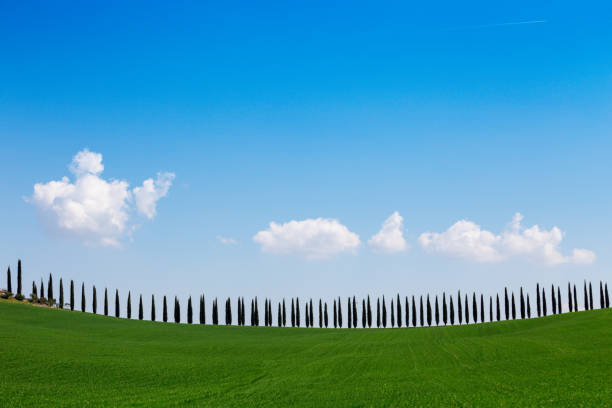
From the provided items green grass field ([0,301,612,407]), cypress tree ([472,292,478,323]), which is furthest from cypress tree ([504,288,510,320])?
green grass field ([0,301,612,407])

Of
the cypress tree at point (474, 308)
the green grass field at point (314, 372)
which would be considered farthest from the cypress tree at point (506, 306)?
the green grass field at point (314, 372)

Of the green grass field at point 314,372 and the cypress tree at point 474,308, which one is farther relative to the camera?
the cypress tree at point 474,308

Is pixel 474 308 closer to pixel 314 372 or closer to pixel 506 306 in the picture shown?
pixel 506 306

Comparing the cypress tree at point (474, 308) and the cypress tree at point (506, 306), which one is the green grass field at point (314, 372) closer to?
the cypress tree at point (474, 308)

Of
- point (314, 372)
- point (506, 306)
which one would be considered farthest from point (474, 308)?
point (314, 372)

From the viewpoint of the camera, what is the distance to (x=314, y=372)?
96.8ft

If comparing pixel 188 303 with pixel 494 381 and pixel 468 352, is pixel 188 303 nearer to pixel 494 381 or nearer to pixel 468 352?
pixel 468 352

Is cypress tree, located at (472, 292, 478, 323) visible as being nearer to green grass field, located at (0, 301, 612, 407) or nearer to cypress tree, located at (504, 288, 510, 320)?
cypress tree, located at (504, 288, 510, 320)

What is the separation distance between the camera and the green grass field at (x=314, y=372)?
2197 centimetres

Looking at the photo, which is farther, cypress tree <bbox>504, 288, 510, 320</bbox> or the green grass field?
cypress tree <bbox>504, 288, 510, 320</bbox>

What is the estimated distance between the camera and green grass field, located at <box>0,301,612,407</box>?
2197cm

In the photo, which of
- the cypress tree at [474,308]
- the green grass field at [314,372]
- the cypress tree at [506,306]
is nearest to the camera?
the green grass field at [314,372]

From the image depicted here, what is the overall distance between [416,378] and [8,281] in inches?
2831

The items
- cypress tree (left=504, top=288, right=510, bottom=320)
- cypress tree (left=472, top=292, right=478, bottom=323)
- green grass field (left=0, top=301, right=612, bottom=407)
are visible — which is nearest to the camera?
green grass field (left=0, top=301, right=612, bottom=407)
